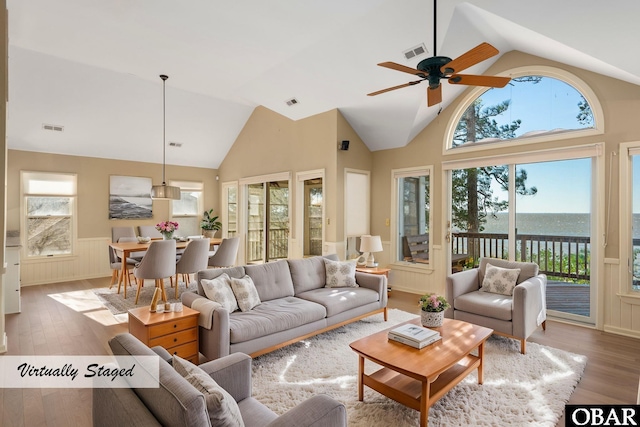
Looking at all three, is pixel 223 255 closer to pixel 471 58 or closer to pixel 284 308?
pixel 284 308

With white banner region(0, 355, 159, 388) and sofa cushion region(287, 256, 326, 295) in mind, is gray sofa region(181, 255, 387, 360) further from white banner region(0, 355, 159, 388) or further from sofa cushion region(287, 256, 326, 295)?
white banner region(0, 355, 159, 388)

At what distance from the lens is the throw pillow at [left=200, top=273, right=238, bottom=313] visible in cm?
316

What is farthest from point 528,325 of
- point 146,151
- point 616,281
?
point 146,151

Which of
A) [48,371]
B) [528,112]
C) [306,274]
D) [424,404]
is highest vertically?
[528,112]

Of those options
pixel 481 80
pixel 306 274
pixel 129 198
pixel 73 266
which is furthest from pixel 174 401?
pixel 129 198

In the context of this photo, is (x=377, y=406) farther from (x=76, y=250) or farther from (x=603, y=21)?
(x=76, y=250)

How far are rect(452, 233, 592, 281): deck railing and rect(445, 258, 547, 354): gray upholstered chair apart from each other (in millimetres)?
754

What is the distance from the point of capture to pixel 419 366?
7.34 ft

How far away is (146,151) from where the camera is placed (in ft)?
24.4

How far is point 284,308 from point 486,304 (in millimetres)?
2131

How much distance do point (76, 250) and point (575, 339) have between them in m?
8.34

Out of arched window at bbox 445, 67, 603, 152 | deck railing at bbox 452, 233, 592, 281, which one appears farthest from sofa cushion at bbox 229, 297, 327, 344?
arched window at bbox 445, 67, 603, 152

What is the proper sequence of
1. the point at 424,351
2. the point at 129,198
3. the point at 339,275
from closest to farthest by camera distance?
the point at 424,351 → the point at 339,275 → the point at 129,198

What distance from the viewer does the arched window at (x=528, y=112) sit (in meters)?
4.17
